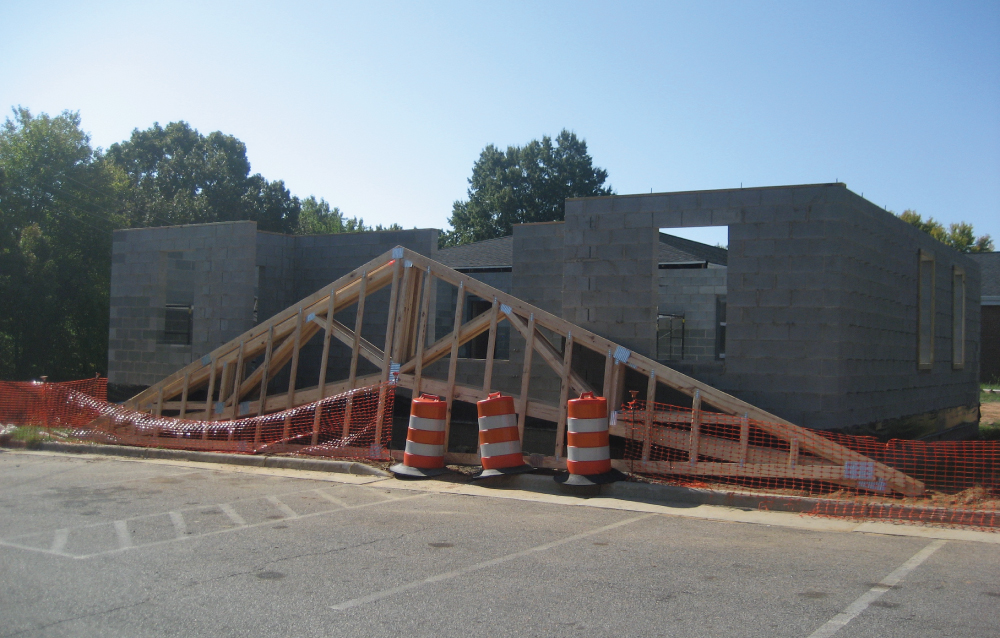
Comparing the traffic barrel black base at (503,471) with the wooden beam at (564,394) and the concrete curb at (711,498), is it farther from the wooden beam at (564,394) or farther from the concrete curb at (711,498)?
the wooden beam at (564,394)

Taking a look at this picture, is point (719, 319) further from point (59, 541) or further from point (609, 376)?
point (59, 541)

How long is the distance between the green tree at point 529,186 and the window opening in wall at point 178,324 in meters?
32.7

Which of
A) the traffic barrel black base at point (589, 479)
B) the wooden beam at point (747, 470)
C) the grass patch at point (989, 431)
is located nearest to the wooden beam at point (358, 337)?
the traffic barrel black base at point (589, 479)

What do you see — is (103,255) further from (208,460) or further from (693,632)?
(693,632)

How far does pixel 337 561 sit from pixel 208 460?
7.28m

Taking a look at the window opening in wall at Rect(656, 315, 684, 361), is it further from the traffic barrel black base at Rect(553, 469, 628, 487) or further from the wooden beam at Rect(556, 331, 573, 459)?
the traffic barrel black base at Rect(553, 469, 628, 487)

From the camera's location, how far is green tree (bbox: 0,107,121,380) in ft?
86.0

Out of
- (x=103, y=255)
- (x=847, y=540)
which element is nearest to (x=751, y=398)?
(x=847, y=540)

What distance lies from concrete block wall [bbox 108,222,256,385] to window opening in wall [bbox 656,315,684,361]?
31.5 feet

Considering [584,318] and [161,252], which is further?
[161,252]

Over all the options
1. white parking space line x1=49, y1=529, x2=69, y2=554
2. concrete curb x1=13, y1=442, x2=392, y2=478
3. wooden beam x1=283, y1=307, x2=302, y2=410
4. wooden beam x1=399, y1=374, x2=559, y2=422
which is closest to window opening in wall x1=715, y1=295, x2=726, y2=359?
wooden beam x1=399, y1=374, x2=559, y2=422

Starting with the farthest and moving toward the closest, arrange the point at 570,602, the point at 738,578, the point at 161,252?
1. the point at 161,252
2. the point at 738,578
3. the point at 570,602

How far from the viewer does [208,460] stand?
13211mm

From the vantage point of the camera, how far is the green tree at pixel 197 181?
53156 millimetres
